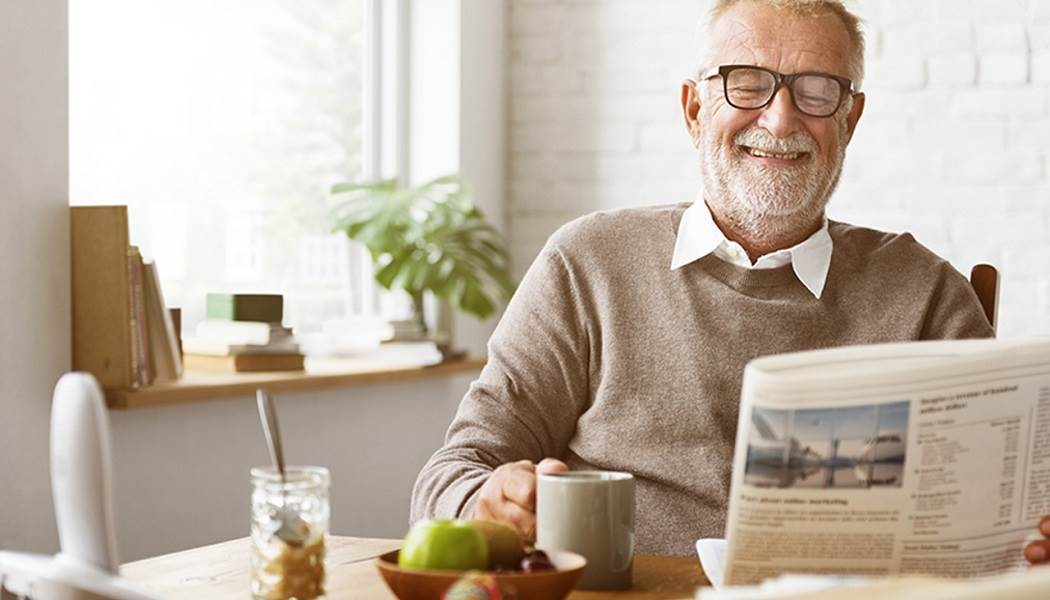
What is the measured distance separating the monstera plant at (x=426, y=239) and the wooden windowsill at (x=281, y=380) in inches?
6.6

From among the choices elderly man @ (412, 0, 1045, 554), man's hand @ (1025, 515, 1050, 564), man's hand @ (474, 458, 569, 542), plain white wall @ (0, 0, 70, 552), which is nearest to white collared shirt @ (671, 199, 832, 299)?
elderly man @ (412, 0, 1045, 554)

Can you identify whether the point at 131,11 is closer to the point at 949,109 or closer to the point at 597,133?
the point at 597,133

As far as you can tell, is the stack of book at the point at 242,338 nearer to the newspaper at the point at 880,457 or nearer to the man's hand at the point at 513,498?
the man's hand at the point at 513,498

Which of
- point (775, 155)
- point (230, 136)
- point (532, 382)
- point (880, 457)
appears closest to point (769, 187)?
point (775, 155)

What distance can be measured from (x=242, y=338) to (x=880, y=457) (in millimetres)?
2158

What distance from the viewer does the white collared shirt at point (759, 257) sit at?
2.20m

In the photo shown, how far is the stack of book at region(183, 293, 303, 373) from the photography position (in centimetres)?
313

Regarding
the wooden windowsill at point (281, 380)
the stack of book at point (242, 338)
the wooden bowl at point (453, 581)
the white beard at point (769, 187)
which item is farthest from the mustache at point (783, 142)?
the stack of book at point (242, 338)

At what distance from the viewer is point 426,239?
3.64m

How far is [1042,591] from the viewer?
907mm

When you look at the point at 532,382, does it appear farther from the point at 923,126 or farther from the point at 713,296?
the point at 923,126

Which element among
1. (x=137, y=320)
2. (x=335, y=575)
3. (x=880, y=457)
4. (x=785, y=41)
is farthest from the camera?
(x=137, y=320)

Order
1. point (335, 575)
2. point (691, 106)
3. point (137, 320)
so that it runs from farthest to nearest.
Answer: point (137, 320), point (691, 106), point (335, 575)

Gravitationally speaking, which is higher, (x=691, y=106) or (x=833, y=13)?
(x=833, y=13)
